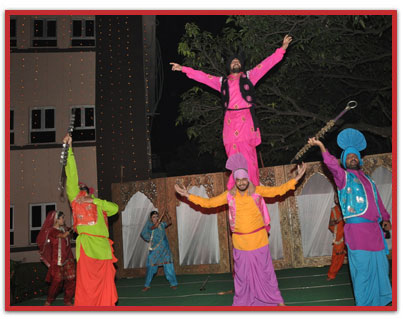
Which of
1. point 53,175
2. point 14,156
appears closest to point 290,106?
point 53,175

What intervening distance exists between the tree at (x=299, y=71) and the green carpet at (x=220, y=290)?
2376 mm

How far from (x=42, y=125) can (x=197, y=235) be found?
205 inches

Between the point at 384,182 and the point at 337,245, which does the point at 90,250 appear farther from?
the point at 384,182

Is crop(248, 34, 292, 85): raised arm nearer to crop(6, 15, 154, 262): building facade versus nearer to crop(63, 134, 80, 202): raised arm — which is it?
crop(63, 134, 80, 202): raised arm

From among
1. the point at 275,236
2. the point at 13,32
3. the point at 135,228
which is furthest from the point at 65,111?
the point at 275,236

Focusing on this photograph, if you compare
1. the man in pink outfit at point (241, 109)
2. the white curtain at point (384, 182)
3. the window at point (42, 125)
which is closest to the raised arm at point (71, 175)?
the man in pink outfit at point (241, 109)

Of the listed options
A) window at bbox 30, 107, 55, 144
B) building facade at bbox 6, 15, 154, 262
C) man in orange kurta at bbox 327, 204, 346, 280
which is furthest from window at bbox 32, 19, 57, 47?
man in orange kurta at bbox 327, 204, 346, 280

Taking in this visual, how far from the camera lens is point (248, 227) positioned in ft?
15.6

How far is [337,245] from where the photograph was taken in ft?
24.4

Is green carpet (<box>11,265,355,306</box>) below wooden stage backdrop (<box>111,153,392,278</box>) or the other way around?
below

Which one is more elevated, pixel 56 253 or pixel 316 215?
pixel 316 215

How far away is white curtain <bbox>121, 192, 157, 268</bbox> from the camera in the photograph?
9.23 meters

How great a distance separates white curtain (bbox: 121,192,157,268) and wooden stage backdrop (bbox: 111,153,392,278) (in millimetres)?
94

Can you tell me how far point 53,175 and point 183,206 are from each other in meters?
3.93
